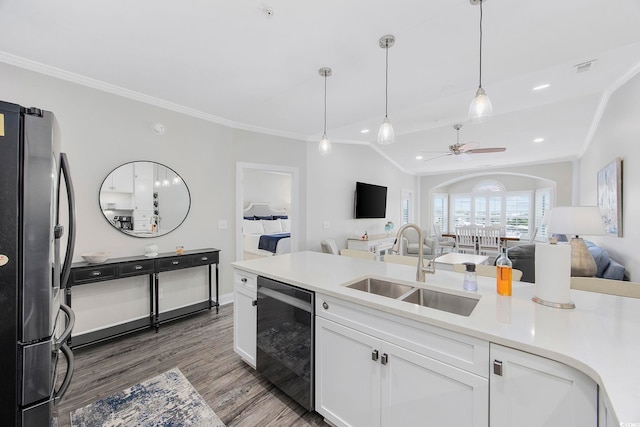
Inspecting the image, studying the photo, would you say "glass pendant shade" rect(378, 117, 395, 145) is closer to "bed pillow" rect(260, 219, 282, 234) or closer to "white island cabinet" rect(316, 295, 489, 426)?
"white island cabinet" rect(316, 295, 489, 426)

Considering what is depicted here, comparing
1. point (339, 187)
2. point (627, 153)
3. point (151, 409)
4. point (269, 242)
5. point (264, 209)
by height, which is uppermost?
point (627, 153)

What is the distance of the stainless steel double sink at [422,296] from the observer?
1.56 metres

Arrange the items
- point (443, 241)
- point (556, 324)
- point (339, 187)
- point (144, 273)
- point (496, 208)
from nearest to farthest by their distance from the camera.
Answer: point (556, 324)
point (144, 273)
point (339, 187)
point (443, 241)
point (496, 208)

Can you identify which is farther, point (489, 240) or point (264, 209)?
point (264, 209)

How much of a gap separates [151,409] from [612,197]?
4974 millimetres

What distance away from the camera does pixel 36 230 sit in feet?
3.18

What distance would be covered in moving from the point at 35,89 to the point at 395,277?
3605 mm

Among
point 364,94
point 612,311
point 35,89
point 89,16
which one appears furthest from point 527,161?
point 35,89

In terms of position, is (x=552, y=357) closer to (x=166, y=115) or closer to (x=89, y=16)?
(x=89, y=16)

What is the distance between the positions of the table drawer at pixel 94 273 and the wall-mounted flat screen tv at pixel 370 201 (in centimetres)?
434

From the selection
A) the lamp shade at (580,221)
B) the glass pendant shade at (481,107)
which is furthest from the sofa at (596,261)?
the glass pendant shade at (481,107)

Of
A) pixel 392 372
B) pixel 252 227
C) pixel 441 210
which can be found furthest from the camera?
pixel 441 210

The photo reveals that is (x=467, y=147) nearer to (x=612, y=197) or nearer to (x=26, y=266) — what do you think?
(x=612, y=197)

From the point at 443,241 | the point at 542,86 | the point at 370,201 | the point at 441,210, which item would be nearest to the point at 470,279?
the point at 542,86
